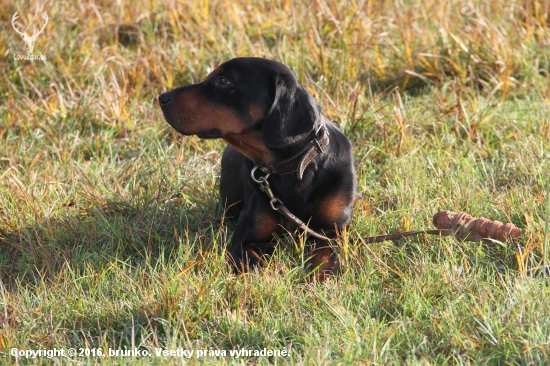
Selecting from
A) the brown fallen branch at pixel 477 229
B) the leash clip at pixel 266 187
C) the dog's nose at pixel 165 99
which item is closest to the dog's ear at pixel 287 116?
the leash clip at pixel 266 187

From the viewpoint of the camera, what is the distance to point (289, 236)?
345 centimetres

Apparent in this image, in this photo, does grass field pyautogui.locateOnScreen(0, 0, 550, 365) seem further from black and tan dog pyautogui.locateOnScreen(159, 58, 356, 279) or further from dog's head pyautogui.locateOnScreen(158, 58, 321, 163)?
dog's head pyautogui.locateOnScreen(158, 58, 321, 163)

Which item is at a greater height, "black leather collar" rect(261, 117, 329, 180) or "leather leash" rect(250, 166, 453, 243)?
"black leather collar" rect(261, 117, 329, 180)

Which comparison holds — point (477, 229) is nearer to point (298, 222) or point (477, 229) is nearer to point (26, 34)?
point (298, 222)

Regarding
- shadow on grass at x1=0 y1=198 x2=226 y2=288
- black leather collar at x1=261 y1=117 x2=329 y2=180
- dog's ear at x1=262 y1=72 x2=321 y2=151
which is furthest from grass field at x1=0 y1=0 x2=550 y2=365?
dog's ear at x1=262 y1=72 x2=321 y2=151

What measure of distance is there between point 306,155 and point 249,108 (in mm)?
Answer: 361

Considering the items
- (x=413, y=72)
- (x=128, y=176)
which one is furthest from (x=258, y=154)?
(x=413, y=72)

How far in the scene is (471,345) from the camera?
7.89 feet

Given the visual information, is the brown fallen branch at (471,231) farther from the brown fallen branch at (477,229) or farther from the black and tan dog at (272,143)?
the black and tan dog at (272,143)

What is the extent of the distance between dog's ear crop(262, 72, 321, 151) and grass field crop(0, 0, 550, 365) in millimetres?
541

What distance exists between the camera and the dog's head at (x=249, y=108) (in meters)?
3.16

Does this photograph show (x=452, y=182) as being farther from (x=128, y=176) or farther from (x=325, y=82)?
(x=128, y=176)

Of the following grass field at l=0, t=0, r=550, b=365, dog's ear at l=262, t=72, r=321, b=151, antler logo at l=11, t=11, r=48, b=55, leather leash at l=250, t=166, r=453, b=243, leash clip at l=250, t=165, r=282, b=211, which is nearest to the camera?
grass field at l=0, t=0, r=550, b=365

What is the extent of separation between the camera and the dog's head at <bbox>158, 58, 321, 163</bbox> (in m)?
3.16
